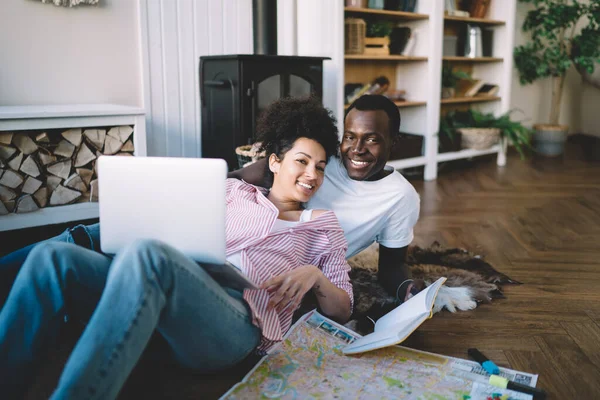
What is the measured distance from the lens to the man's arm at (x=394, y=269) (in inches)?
73.9

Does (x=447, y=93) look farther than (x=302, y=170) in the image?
Yes

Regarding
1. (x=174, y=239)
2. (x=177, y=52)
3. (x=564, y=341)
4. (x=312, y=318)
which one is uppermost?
(x=177, y=52)

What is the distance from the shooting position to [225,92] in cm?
324

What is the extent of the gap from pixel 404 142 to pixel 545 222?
138 centimetres

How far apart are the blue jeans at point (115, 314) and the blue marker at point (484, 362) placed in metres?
0.63

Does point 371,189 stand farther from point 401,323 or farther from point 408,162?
point 408,162

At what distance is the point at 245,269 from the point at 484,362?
2.27 ft

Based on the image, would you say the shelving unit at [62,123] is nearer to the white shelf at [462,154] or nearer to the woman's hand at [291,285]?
the woman's hand at [291,285]

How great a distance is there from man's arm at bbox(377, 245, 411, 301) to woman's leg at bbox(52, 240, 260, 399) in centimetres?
68

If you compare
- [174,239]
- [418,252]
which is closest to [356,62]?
[418,252]

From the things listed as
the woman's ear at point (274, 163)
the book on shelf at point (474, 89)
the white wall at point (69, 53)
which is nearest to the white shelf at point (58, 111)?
the white wall at point (69, 53)

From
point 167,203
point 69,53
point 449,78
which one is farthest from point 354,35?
point 167,203

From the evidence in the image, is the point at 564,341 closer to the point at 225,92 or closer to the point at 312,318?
the point at 312,318

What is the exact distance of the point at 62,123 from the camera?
2.69 m
